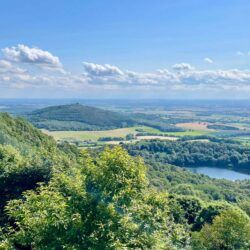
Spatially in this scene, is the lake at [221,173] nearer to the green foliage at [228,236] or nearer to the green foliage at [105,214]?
the green foliage at [228,236]

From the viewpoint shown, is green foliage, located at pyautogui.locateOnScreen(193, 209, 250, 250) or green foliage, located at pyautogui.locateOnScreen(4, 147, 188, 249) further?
green foliage, located at pyautogui.locateOnScreen(193, 209, 250, 250)

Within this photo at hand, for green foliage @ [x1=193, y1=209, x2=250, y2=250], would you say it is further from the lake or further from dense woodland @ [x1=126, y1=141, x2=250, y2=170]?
dense woodland @ [x1=126, y1=141, x2=250, y2=170]

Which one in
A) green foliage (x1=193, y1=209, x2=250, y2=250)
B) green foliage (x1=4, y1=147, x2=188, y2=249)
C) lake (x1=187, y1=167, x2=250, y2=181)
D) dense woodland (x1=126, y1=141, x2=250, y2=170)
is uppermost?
green foliage (x1=4, y1=147, x2=188, y2=249)

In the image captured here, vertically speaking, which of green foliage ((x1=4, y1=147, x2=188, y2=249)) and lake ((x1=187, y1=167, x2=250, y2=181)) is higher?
green foliage ((x1=4, y1=147, x2=188, y2=249))

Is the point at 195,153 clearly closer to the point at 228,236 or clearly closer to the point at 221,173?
the point at 221,173

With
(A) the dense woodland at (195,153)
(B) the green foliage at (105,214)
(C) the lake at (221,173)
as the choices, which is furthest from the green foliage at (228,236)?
(A) the dense woodland at (195,153)

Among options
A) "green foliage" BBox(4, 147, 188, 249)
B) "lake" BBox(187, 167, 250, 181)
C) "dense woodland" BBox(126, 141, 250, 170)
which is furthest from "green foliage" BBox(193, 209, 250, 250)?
"dense woodland" BBox(126, 141, 250, 170)

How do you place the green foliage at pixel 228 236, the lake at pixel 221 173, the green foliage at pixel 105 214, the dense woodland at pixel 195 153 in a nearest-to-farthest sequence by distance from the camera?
the green foliage at pixel 105 214 < the green foliage at pixel 228 236 < the lake at pixel 221 173 < the dense woodland at pixel 195 153

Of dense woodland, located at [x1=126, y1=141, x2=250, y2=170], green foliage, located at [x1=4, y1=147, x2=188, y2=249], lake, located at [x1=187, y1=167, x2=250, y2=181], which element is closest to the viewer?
green foliage, located at [x1=4, y1=147, x2=188, y2=249]

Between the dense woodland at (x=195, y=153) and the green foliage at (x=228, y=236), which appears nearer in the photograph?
the green foliage at (x=228, y=236)
